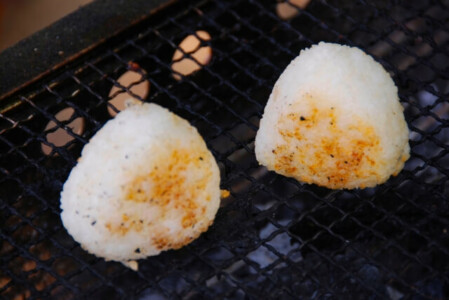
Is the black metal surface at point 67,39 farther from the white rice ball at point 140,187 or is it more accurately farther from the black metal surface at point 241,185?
the white rice ball at point 140,187

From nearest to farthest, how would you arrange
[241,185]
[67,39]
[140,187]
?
[140,187], [67,39], [241,185]

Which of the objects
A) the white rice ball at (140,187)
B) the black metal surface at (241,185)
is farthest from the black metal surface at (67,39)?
the white rice ball at (140,187)

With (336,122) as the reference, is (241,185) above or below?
below

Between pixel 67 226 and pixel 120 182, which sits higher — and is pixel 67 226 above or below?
below

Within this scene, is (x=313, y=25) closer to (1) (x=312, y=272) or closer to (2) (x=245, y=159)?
(2) (x=245, y=159)

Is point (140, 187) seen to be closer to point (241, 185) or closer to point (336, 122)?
point (336, 122)

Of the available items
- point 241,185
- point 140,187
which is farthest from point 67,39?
point 241,185

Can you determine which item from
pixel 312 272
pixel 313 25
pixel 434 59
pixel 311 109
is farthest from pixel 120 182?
pixel 434 59
